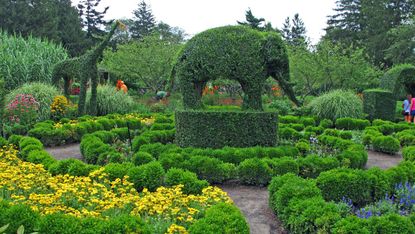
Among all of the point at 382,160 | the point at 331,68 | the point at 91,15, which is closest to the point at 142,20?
the point at 91,15

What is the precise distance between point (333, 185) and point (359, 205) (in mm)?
686

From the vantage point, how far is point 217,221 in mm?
4379

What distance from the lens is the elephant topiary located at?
9.39 m

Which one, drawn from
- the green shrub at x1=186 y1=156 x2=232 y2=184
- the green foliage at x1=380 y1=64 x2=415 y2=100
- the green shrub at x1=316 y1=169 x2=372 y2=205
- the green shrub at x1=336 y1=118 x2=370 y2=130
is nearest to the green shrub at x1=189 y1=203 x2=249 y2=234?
A: the green shrub at x1=316 y1=169 x2=372 y2=205

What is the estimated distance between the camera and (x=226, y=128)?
9.38 meters

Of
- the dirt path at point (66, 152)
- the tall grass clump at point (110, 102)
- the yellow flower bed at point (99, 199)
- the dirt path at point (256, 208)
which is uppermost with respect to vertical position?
the tall grass clump at point (110, 102)

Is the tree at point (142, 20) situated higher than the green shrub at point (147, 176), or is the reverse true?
the tree at point (142, 20)

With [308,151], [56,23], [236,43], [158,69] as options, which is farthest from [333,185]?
[56,23]

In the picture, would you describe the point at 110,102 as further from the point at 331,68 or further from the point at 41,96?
the point at 331,68

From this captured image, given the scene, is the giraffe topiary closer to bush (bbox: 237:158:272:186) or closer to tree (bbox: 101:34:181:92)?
bush (bbox: 237:158:272:186)

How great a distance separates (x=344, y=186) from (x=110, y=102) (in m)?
12.8

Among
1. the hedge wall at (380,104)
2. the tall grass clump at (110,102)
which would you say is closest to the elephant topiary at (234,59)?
the tall grass clump at (110,102)

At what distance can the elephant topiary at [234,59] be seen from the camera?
370 inches

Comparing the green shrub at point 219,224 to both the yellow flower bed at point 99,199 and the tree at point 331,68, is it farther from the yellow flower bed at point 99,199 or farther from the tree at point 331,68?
the tree at point 331,68
